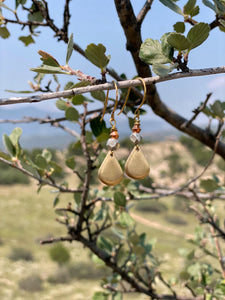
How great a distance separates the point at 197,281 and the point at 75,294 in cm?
755

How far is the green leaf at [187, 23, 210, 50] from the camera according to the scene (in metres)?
0.50

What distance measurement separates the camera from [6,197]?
14.9 metres

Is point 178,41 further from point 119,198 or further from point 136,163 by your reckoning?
point 119,198

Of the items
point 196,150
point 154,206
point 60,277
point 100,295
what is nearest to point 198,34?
point 100,295

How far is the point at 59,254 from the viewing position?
9.90 meters

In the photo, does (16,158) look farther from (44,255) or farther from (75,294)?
(44,255)

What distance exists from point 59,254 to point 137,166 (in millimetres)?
10025

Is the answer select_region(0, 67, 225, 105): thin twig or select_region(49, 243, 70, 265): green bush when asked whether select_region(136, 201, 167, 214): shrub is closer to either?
select_region(49, 243, 70, 265): green bush

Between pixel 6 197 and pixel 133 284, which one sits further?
pixel 6 197

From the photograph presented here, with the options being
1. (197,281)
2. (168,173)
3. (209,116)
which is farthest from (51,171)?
(168,173)

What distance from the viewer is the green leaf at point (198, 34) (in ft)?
1.65

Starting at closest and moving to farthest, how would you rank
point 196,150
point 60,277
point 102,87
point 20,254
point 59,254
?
point 102,87
point 60,277
point 20,254
point 59,254
point 196,150

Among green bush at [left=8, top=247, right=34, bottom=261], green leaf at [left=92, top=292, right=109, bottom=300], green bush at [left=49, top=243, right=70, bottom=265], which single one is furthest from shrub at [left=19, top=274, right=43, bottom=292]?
green leaf at [left=92, top=292, right=109, bottom=300]

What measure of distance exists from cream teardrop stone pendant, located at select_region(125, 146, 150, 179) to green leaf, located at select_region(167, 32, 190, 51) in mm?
217
